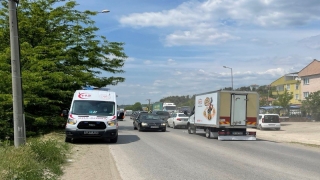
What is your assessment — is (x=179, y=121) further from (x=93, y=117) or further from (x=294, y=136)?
(x=93, y=117)

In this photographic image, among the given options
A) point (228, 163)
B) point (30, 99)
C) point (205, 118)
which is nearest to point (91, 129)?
point (30, 99)

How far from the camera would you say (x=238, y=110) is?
68.9 feet

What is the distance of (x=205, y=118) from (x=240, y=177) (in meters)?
13.7

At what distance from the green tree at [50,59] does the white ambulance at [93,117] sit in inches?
131

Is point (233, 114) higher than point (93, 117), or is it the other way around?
point (93, 117)

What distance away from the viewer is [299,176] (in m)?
9.30

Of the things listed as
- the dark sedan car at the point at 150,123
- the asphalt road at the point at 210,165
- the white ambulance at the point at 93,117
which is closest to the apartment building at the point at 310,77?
the dark sedan car at the point at 150,123

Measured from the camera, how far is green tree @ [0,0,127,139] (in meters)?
20.0

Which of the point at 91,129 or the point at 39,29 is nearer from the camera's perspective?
the point at 91,129

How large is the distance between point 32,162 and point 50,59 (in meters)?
15.2

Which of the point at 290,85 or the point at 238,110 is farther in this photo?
the point at 290,85

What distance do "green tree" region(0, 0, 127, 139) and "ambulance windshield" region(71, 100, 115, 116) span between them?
3.24 metres

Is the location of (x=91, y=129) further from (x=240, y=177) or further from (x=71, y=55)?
(x=71, y=55)

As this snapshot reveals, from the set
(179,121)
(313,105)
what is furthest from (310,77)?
(179,121)
